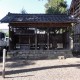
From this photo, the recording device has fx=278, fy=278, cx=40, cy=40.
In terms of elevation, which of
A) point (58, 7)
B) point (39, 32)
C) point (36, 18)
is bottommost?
point (39, 32)

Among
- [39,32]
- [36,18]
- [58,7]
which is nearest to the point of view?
[36,18]

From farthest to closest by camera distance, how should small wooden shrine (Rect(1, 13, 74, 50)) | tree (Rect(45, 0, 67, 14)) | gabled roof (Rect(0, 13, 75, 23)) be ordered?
tree (Rect(45, 0, 67, 14)), small wooden shrine (Rect(1, 13, 74, 50)), gabled roof (Rect(0, 13, 75, 23))

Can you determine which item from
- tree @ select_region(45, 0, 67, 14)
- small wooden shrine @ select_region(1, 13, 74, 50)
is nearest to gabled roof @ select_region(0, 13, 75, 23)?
small wooden shrine @ select_region(1, 13, 74, 50)

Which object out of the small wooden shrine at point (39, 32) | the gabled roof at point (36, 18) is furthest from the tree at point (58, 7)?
the small wooden shrine at point (39, 32)

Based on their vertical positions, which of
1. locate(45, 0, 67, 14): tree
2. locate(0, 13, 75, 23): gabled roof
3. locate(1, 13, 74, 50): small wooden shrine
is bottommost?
locate(1, 13, 74, 50): small wooden shrine

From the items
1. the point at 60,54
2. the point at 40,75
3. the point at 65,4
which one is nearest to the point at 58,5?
the point at 65,4

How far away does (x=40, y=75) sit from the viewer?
13008 mm

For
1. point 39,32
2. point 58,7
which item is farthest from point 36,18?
point 58,7

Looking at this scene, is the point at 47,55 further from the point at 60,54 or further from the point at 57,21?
the point at 57,21

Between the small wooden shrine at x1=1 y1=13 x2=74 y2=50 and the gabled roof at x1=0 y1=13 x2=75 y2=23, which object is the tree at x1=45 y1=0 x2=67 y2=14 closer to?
the gabled roof at x1=0 y1=13 x2=75 y2=23

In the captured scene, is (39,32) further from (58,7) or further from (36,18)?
(58,7)

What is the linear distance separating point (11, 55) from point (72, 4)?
13.8 metres

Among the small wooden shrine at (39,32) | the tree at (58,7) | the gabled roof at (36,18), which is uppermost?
the tree at (58,7)

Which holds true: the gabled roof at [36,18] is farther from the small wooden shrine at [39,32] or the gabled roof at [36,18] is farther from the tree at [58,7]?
the tree at [58,7]
